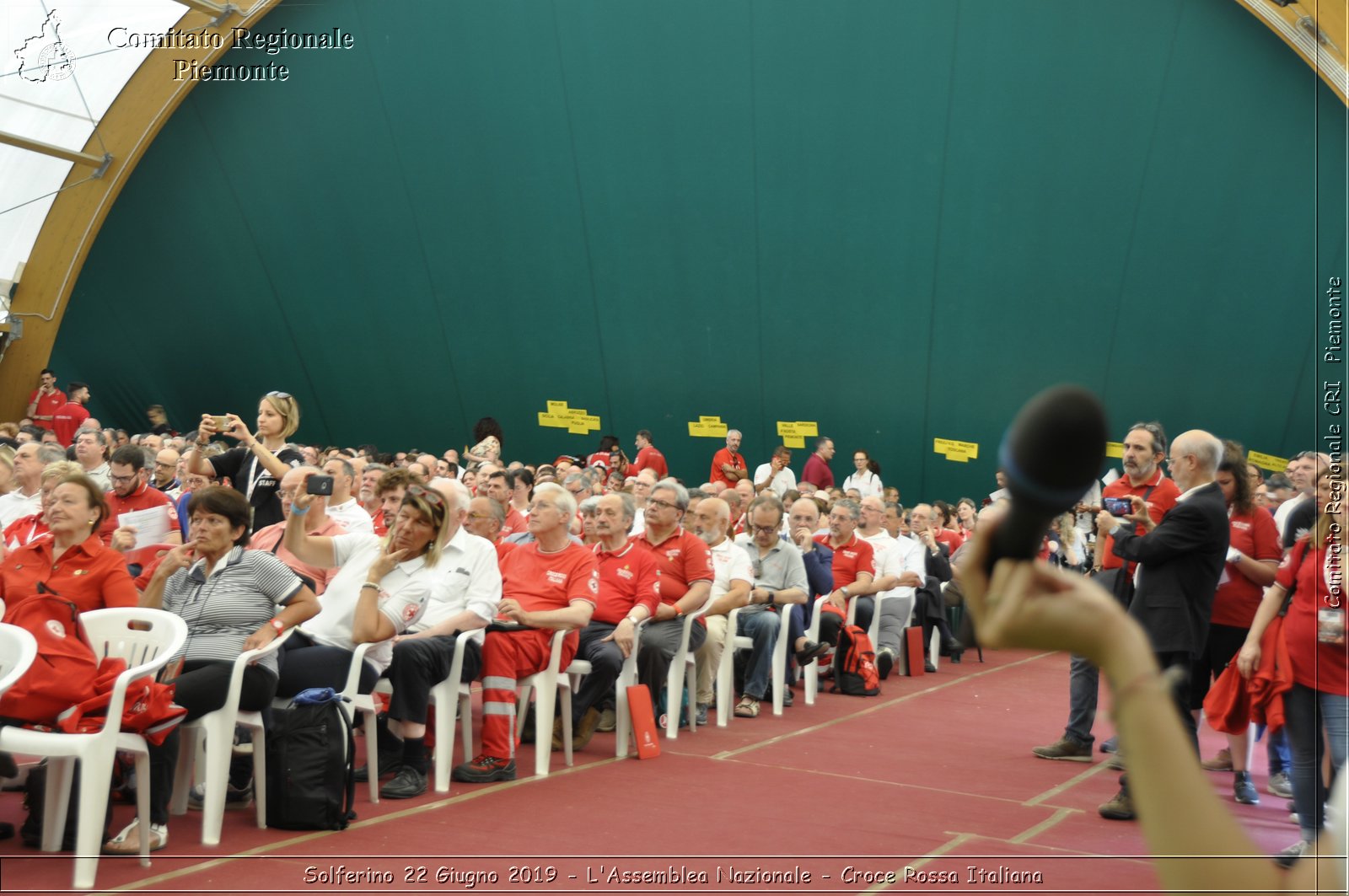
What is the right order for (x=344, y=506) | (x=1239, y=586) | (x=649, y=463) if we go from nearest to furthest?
(x=1239, y=586) → (x=344, y=506) → (x=649, y=463)

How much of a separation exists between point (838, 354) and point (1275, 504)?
6.29 m

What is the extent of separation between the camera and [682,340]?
1499cm

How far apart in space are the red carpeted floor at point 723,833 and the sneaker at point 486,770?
0.19 ft

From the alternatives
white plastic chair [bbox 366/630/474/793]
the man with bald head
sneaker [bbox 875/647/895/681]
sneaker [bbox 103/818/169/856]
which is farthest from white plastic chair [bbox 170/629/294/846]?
sneaker [bbox 875/647/895/681]

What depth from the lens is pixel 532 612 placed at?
5703mm

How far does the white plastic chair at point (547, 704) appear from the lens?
18.2 ft

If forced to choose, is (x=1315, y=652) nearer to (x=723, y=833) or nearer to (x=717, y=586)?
(x=723, y=833)

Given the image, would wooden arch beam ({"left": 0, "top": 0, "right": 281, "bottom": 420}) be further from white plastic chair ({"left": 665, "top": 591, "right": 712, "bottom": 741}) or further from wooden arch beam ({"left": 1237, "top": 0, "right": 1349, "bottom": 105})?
white plastic chair ({"left": 665, "top": 591, "right": 712, "bottom": 741})

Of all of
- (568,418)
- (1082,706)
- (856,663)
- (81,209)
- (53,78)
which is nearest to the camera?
(1082,706)

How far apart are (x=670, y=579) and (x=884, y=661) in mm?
2818

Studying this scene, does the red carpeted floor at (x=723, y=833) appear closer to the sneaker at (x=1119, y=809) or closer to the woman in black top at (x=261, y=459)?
the sneaker at (x=1119, y=809)

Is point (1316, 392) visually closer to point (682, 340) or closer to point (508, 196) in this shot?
point (682, 340)

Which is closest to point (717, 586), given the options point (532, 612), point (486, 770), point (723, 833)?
point (532, 612)

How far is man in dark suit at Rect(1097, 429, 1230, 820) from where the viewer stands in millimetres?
4688
